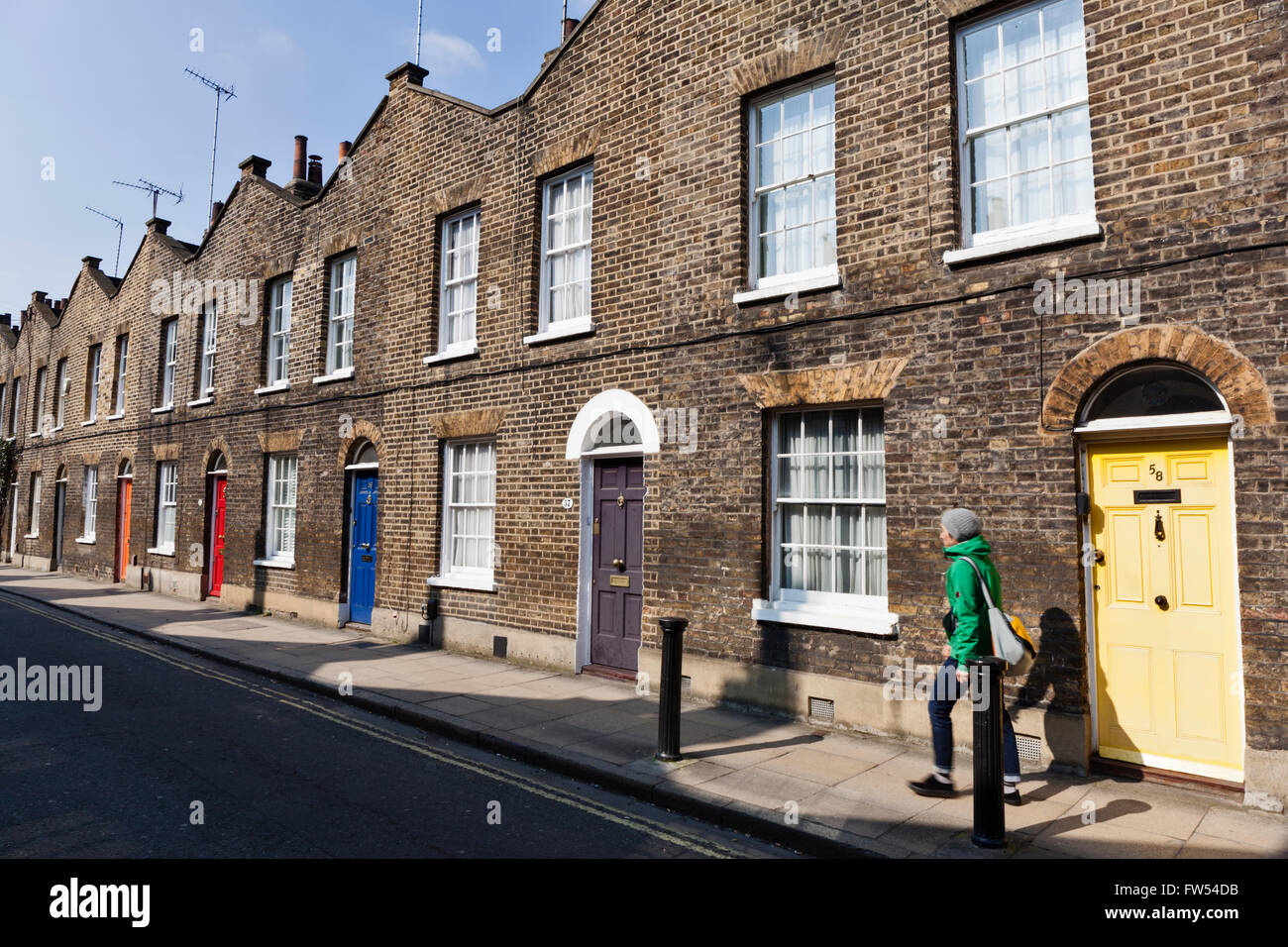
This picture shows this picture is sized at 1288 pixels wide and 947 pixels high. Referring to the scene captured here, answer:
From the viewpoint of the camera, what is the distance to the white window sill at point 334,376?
12.9 m

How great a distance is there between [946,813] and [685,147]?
6.92 metres

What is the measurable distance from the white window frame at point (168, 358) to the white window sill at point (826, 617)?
1631cm

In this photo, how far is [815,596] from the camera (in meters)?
7.43

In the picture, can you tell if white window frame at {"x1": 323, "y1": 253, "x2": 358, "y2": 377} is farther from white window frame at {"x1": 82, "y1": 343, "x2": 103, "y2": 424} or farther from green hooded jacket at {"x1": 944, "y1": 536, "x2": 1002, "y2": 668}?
white window frame at {"x1": 82, "y1": 343, "x2": 103, "y2": 424}

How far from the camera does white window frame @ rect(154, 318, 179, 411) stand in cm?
1817

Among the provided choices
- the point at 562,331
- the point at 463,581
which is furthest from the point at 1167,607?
the point at 463,581

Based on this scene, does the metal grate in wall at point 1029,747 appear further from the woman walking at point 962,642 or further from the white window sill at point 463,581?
the white window sill at point 463,581

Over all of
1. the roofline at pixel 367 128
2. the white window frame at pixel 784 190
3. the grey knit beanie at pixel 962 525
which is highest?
the roofline at pixel 367 128

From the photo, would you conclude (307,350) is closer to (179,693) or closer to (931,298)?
(179,693)

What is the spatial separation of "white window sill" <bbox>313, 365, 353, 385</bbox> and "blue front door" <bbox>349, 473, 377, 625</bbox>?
1.66m

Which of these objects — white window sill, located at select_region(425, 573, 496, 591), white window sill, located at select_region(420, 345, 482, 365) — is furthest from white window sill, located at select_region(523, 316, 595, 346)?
white window sill, located at select_region(425, 573, 496, 591)

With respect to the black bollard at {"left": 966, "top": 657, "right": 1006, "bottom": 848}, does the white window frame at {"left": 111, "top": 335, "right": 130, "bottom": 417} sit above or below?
above

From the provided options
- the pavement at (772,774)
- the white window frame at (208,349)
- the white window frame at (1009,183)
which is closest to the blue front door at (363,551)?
the pavement at (772,774)

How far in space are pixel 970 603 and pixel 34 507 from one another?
94.9 feet
